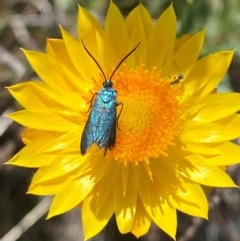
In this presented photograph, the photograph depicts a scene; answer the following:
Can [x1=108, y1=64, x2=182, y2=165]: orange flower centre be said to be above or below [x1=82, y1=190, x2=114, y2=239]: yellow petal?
above

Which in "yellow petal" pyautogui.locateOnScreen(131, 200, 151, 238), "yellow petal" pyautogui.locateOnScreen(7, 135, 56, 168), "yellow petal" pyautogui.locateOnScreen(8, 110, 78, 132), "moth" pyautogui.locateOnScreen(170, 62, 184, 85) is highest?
"moth" pyautogui.locateOnScreen(170, 62, 184, 85)

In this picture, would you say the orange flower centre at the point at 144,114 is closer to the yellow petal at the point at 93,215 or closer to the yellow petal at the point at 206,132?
the yellow petal at the point at 206,132

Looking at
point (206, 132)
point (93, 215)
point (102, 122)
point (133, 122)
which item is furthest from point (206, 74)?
point (93, 215)

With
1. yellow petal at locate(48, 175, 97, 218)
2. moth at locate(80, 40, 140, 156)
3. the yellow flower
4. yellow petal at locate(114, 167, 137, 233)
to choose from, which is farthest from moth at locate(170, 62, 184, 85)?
yellow petal at locate(48, 175, 97, 218)

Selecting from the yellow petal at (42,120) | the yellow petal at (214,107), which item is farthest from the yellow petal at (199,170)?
the yellow petal at (42,120)

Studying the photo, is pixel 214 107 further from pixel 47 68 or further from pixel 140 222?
pixel 47 68

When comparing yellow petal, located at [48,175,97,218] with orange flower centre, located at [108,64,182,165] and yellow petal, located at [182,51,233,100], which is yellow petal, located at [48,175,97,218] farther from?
yellow petal, located at [182,51,233,100]
